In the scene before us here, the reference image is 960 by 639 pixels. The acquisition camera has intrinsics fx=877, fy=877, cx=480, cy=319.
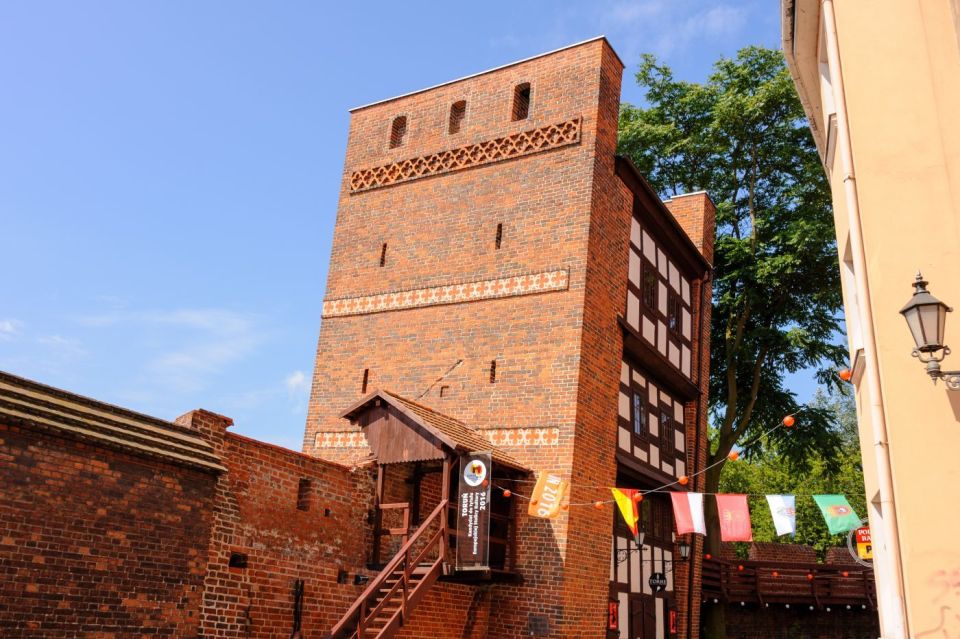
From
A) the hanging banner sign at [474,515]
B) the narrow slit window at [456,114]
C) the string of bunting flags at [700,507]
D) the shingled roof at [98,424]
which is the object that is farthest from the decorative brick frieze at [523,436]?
the narrow slit window at [456,114]

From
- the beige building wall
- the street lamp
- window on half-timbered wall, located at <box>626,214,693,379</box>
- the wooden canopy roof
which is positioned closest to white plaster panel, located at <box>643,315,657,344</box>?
window on half-timbered wall, located at <box>626,214,693,379</box>

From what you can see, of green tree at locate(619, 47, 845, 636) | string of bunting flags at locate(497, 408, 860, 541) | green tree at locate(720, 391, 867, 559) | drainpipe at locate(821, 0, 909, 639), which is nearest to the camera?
drainpipe at locate(821, 0, 909, 639)

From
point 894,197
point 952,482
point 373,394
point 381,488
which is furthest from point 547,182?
point 952,482

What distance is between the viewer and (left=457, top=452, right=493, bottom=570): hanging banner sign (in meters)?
13.2

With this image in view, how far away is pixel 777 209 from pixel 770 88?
3.51 metres

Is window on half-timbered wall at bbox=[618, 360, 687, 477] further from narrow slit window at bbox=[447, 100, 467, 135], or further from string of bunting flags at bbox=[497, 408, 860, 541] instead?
narrow slit window at bbox=[447, 100, 467, 135]

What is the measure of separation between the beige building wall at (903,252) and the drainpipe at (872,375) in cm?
1

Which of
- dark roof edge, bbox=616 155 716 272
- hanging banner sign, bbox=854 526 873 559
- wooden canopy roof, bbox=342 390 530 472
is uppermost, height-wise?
dark roof edge, bbox=616 155 716 272

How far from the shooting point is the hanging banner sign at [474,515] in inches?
521

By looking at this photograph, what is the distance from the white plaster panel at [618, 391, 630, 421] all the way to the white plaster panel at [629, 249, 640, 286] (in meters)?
2.46

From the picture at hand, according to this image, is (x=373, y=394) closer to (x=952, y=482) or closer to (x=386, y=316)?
(x=386, y=316)

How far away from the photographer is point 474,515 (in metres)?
13.4

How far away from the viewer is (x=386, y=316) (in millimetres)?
17828

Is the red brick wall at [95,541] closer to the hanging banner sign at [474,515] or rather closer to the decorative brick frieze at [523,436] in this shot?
the hanging banner sign at [474,515]
